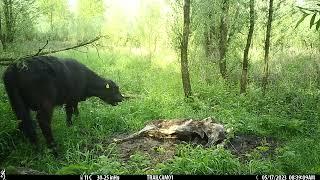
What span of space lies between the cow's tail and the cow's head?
2.77 metres

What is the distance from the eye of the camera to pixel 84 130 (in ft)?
24.0

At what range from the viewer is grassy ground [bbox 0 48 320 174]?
17.9ft

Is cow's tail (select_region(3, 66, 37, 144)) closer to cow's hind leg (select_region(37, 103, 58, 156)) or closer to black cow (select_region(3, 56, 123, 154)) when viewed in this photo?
black cow (select_region(3, 56, 123, 154))

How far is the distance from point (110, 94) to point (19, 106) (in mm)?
2914

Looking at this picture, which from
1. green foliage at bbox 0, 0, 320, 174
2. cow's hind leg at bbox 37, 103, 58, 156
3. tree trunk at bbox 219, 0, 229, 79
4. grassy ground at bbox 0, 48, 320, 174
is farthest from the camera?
tree trunk at bbox 219, 0, 229, 79

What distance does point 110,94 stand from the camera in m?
8.99

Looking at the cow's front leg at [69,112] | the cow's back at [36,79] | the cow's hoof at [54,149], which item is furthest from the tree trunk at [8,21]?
the cow's hoof at [54,149]

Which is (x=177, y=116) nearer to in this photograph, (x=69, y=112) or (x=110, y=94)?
(x=110, y=94)

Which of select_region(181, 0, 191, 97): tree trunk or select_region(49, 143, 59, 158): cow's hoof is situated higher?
select_region(181, 0, 191, 97): tree trunk

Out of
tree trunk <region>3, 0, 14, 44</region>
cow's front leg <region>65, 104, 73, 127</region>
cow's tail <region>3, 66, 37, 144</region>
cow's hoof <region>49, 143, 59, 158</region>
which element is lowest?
cow's hoof <region>49, 143, 59, 158</region>

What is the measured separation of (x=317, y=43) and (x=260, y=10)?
259 cm

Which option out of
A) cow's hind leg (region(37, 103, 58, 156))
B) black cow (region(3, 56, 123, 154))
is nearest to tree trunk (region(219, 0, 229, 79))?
black cow (region(3, 56, 123, 154))

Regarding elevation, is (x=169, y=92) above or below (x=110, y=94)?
below

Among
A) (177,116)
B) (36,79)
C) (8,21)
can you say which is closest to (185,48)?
(177,116)
